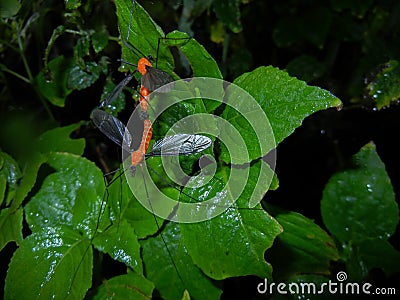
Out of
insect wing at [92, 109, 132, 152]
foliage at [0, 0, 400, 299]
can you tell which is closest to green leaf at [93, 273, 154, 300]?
foliage at [0, 0, 400, 299]

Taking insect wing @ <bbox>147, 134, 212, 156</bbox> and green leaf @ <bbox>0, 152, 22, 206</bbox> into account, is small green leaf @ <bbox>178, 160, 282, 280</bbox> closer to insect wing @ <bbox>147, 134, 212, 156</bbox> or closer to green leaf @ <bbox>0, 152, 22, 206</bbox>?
insect wing @ <bbox>147, 134, 212, 156</bbox>

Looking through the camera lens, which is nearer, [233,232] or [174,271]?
[233,232]

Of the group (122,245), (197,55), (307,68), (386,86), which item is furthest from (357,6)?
(122,245)

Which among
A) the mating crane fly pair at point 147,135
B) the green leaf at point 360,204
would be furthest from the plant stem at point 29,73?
the green leaf at point 360,204

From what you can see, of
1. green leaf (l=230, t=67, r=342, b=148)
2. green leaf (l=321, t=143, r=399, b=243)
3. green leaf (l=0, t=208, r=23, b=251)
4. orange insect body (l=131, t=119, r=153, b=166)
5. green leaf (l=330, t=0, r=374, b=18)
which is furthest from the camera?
green leaf (l=330, t=0, r=374, b=18)

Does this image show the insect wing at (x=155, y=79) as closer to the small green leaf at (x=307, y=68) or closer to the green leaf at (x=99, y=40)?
the green leaf at (x=99, y=40)

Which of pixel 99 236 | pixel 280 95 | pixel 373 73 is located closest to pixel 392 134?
pixel 373 73

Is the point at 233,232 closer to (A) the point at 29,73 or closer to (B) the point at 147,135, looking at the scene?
(B) the point at 147,135
